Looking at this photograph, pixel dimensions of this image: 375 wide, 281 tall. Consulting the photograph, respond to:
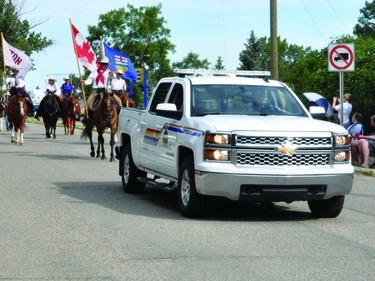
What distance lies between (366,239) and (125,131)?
237 inches

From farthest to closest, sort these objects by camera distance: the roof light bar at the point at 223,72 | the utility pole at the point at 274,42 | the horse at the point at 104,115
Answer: the utility pole at the point at 274,42 → the horse at the point at 104,115 → the roof light bar at the point at 223,72

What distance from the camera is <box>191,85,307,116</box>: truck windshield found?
13188mm

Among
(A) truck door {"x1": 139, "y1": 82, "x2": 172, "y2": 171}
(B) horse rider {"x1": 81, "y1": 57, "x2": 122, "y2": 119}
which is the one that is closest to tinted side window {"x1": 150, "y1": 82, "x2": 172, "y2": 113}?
(A) truck door {"x1": 139, "y1": 82, "x2": 172, "y2": 171}

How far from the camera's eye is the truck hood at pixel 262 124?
12.0 m

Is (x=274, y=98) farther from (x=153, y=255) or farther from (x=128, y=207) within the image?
(x=153, y=255)

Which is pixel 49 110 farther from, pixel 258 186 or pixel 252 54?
pixel 252 54

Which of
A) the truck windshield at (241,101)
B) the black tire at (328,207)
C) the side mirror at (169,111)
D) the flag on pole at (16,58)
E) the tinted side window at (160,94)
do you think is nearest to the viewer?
the black tire at (328,207)

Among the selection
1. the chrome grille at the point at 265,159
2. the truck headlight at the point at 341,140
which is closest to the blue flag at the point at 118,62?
the truck headlight at the point at 341,140

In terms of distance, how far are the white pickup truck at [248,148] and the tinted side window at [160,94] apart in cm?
63

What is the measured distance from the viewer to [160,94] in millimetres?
14719

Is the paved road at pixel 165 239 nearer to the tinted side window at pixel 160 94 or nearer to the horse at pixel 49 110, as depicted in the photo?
the tinted side window at pixel 160 94

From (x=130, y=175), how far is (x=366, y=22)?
365 feet

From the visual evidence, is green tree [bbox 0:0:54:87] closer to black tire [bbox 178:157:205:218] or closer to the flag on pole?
the flag on pole

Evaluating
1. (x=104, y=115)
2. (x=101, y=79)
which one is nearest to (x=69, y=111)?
(x=101, y=79)
